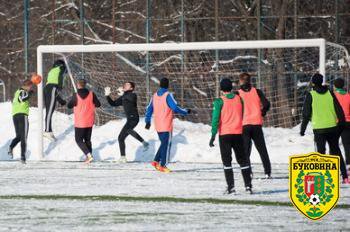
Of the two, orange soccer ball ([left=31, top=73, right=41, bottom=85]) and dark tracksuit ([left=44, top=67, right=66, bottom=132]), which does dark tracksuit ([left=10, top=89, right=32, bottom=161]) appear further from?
dark tracksuit ([left=44, top=67, right=66, bottom=132])

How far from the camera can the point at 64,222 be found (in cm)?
1302

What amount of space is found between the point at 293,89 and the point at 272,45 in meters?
6.79

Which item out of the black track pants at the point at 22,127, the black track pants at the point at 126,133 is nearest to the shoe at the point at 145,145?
the black track pants at the point at 126,133

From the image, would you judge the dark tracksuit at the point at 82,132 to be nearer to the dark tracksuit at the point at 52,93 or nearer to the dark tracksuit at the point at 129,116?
the dark tracksuit at the point at 129,116

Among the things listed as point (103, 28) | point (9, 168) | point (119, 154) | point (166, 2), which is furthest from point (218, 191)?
point (103, 28)

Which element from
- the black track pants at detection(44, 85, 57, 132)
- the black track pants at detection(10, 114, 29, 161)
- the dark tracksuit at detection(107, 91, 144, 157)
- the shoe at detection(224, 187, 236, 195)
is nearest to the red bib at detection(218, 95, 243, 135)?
the shoe at detection(224, 187, 236, 195)

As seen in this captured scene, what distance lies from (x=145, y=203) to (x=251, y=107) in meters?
3.46

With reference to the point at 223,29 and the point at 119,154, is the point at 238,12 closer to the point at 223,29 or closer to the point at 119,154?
the point at 223,29

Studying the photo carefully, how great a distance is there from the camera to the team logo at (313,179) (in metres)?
11.0

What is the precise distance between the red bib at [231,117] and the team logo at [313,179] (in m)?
4.34

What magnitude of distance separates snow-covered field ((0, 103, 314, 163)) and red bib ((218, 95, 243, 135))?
24.6 ft

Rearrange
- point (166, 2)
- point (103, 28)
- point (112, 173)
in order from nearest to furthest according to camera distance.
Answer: point (112, 173) < point (166, 2) < point (103, 28)

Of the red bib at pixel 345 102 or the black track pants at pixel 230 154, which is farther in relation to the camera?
the red bib at pixel 345 102

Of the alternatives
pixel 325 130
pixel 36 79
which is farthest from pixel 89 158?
pixel 325 130
